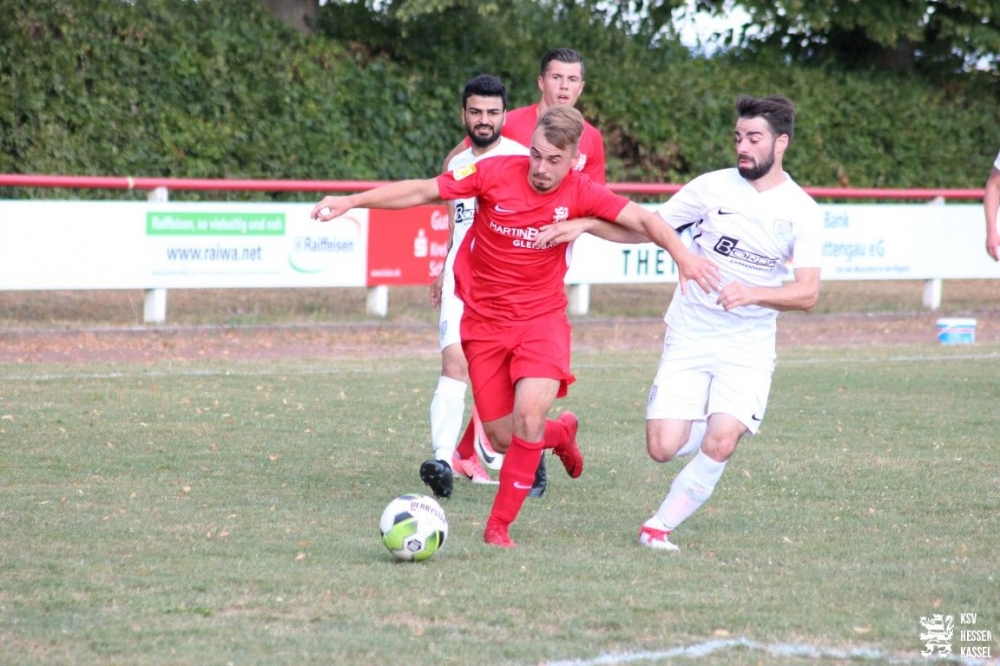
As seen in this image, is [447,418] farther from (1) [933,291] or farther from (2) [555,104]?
(1) [933,291]

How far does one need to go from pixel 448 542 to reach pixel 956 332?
11122 millimetres

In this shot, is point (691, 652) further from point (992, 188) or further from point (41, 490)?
point (992, 188)

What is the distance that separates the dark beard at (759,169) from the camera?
660 cm

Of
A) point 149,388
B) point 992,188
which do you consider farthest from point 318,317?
point 992,188

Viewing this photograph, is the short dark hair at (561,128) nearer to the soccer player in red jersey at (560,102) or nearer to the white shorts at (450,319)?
the white shorts at (450,319)

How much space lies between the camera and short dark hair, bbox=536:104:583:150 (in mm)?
6328

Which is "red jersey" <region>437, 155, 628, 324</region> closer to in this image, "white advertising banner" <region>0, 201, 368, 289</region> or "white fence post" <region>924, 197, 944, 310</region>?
"white advertising banner" <region>0, 201, 368, 289</region>

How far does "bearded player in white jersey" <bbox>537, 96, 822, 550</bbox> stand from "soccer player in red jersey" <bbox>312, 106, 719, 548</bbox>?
17 centimetres

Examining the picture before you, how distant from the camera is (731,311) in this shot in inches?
263

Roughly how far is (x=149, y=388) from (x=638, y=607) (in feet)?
22.1

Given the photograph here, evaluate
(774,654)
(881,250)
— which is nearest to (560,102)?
(774,654)

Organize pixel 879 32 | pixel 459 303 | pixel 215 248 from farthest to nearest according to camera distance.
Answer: pixel 879 32 < pixel 215 248 < pixel 459 303

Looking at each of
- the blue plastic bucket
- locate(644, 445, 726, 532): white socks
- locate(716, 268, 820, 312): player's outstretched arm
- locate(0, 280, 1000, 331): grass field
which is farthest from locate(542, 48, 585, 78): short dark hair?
the blue plastic bucket

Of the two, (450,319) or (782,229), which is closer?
(782,229)
